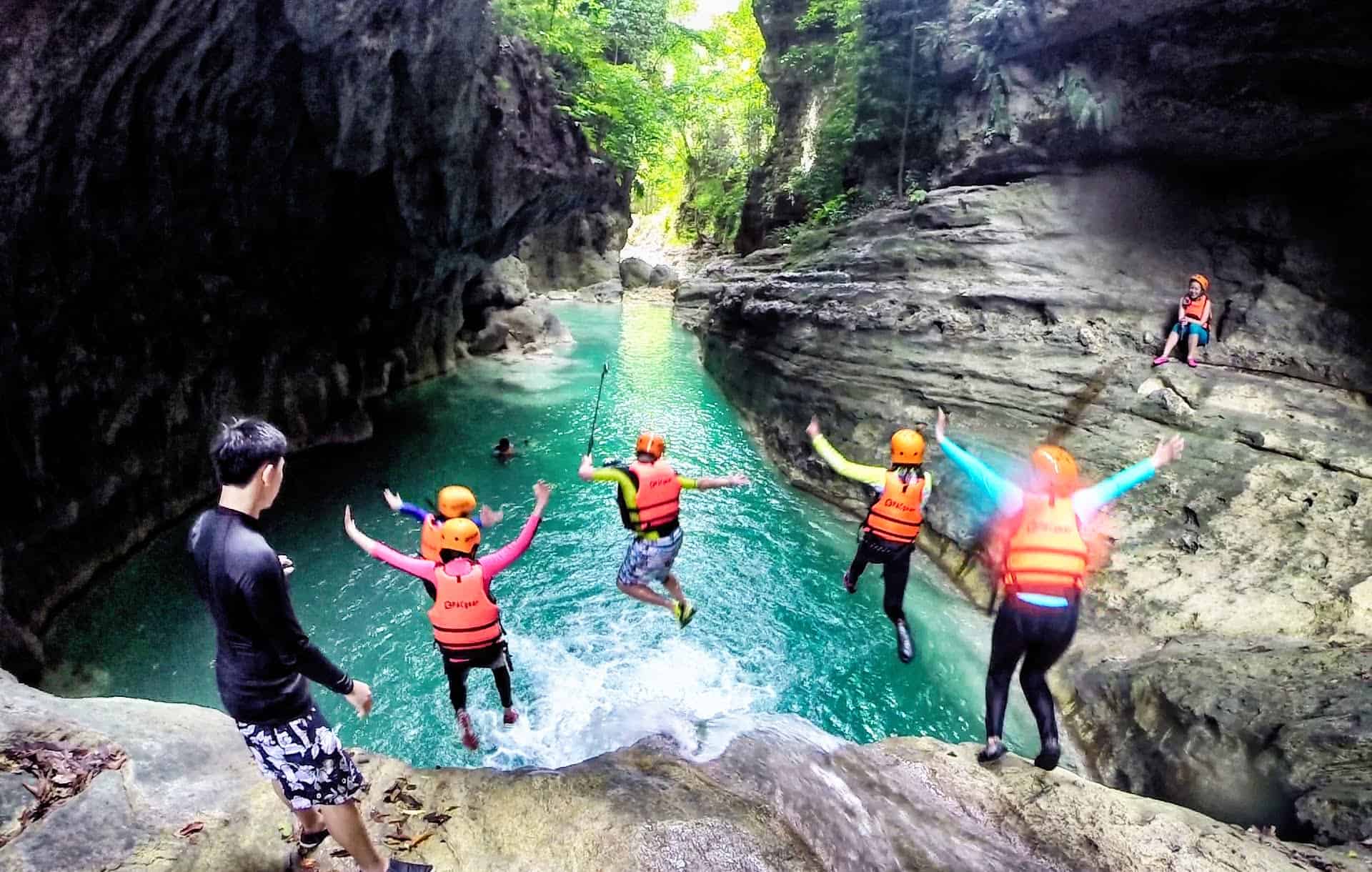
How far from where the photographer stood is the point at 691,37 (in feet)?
67.2

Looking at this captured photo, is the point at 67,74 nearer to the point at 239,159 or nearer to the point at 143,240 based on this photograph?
the point at 143,240

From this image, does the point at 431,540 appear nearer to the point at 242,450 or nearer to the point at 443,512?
the point at 443,512

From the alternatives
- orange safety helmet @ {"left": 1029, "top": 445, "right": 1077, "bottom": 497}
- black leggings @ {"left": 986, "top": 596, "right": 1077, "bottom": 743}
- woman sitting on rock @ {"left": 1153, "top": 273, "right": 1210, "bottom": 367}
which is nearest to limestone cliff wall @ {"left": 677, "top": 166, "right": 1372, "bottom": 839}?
woman sitting on rock @ {"left": 1153, "top": 273, "right": 1210, "bottom": 367}

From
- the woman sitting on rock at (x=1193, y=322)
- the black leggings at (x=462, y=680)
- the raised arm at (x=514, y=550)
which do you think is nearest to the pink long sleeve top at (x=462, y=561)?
the raised arm at (x=514, y=550)

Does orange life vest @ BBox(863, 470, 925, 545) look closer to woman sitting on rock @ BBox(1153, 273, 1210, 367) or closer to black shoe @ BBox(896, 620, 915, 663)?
black shoe @ BBox(896, 620, 915, 663)

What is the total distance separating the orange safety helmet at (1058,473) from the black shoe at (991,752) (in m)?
1.94

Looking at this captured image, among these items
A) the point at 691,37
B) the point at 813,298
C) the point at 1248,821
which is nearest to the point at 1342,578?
the point at 1248,821

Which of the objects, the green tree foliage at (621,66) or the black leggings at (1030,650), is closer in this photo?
the black leggings at (1030,650)

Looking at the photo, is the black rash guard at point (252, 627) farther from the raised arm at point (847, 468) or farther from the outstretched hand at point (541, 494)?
the raised arm at point (847, 468)

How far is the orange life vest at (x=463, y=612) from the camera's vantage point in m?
4.78

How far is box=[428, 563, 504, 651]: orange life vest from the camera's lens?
15.7 feet

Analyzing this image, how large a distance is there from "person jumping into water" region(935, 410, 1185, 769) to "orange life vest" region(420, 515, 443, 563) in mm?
4423

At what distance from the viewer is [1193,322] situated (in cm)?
888

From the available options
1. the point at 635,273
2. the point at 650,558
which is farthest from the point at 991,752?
the point at 635,273
